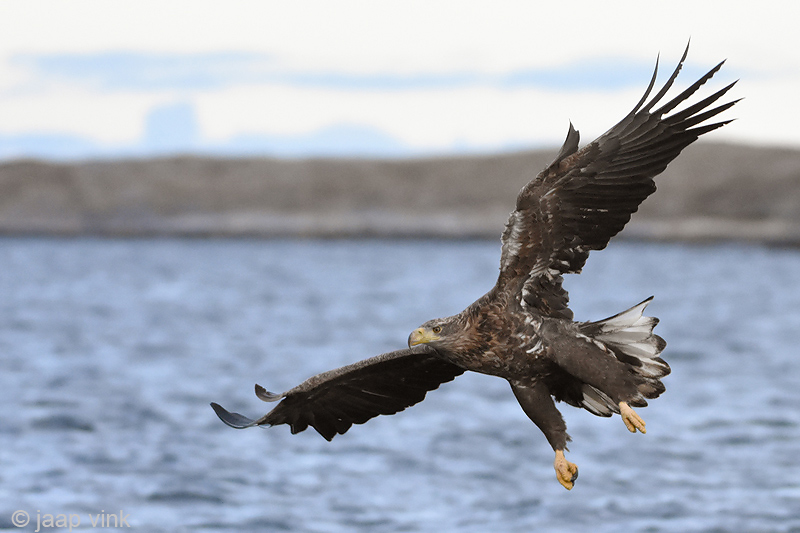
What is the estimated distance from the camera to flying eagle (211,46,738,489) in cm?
691

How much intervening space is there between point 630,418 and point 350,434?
1543 centimetres

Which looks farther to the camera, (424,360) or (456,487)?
(456,487)

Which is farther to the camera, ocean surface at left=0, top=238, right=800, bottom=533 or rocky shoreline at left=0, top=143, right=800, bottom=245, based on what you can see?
rocky shoreline at left=0, top=143, right=800, bottom=245

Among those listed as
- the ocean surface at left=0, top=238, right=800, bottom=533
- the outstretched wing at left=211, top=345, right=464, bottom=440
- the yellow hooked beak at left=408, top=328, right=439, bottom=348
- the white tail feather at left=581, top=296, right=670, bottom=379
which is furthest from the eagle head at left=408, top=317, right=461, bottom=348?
the ocean surface at left=0, top=238, right=800, bottom=533

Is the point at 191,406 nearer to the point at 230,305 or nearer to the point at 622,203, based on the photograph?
the point at 622,203

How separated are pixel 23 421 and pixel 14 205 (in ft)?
174

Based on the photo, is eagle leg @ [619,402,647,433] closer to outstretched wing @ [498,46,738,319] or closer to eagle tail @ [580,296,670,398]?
eagle tail @ [580,296,670,398]

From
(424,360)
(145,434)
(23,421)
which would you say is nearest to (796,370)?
(145,434)

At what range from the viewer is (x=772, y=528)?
1526 cm

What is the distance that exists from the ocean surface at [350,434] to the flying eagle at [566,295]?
28.1 ft

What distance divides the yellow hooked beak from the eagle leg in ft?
4.05

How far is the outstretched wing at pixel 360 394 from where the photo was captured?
8.59 meters

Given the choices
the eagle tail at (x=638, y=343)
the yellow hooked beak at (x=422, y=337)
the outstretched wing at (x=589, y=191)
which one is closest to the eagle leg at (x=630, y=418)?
the eagle tail at (x=638, y=343)

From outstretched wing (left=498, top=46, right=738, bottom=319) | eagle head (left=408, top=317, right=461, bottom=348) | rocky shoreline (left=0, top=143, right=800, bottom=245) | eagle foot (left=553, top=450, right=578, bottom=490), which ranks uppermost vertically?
rocky shoreline (left=0, top=143, right=800, bottom=245)
